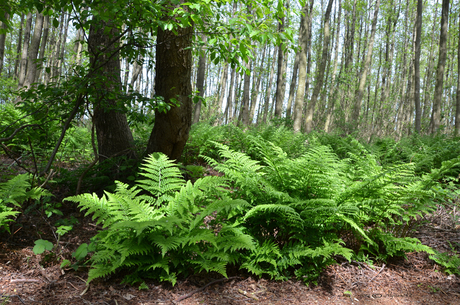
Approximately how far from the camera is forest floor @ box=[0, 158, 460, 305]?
2367 mm

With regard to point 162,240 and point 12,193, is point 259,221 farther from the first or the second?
point 12,193

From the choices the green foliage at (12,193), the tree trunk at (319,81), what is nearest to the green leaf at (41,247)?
the green foliage at (12,193)

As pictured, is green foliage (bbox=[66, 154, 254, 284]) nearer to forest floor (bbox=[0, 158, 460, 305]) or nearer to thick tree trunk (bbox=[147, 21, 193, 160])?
forest floor (bbox=[0, 158, 460, 305])

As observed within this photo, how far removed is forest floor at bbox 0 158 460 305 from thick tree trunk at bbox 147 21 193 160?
1765 mm

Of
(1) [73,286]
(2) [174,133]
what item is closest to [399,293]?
(1) [73,286]

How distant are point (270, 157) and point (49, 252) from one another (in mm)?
2573

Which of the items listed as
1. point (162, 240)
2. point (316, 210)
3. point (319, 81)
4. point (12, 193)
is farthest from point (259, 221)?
point (319, 81)

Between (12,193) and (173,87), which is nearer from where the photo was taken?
(12,193)

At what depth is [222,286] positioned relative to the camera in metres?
2.64

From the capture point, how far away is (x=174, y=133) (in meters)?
4.11

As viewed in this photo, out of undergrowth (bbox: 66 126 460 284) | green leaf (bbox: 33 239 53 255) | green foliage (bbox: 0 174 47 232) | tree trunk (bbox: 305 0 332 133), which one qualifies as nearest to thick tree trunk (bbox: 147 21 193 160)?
undergrowth (bbox: 66 126 460 284)

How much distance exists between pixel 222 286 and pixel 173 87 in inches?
103

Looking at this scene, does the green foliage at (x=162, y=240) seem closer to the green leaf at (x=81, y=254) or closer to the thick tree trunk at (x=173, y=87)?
the green leaf at (x=81, y=254)

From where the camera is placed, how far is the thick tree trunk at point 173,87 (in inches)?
152
